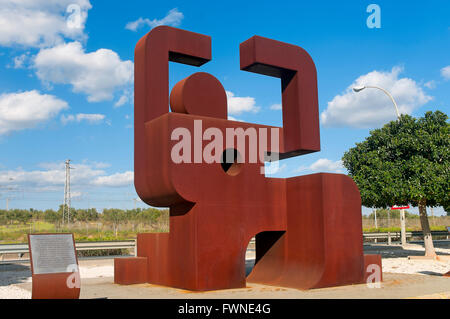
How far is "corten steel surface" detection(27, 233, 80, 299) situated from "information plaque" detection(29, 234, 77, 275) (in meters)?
0.09

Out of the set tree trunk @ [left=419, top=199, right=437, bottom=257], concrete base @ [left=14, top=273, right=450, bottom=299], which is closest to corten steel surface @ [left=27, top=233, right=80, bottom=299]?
concrete base @ [left=14, top=273, right=450, bottom=299]

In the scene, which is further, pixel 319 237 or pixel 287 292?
pixel 319 237

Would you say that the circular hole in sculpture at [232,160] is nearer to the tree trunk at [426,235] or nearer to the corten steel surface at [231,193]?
the corten steel surface at [231,193]

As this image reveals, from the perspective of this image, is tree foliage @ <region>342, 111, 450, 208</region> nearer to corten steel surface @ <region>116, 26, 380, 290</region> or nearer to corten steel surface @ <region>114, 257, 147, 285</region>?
corten steel surface @ <region>116, 26, 380, 290</region>

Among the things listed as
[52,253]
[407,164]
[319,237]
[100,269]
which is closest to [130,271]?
[52,253]

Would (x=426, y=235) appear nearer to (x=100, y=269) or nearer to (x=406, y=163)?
(x=406, y=163)

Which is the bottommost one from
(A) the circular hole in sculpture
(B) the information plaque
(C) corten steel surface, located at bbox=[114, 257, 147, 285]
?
(C) corten steel surface, located at bbox=[114, 257, 147, 285]

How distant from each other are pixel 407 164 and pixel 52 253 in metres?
14.3

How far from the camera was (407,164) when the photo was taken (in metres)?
18.1

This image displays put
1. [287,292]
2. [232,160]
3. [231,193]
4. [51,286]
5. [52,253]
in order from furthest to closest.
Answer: [232,160], [231,193], [287,292], [52,253], [51,286]

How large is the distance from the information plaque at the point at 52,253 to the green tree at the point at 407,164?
42.8 feet

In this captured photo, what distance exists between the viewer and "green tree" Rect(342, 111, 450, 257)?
1764 cm

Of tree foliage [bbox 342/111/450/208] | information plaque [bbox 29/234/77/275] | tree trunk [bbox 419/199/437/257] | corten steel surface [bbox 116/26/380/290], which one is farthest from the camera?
tree trunk [bbox 419/199/437/257]
